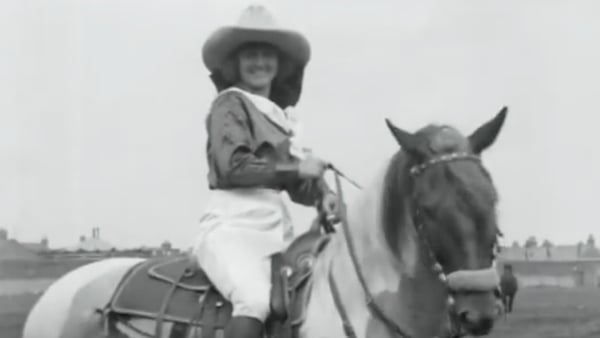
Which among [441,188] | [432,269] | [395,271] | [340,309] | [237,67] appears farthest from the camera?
[237,67]

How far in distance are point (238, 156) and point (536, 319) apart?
2219cm

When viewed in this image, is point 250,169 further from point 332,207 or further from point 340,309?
point 340,309

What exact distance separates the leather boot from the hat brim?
1817 millimetres

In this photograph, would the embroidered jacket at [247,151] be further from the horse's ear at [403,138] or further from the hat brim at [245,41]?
the horse's ear at [403,138]

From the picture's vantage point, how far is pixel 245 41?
714 centimetres

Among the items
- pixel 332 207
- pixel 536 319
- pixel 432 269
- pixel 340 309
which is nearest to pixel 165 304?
pixel 332 207

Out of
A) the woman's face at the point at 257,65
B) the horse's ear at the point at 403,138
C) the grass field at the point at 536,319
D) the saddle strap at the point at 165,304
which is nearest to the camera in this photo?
Result: the horse's ear at the point at 403,138

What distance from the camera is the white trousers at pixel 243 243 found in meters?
6.20

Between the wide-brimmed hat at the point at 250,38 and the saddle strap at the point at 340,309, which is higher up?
the wide-brimmed hat at the point at 250,38

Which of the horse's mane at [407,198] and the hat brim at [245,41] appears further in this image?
the hat brim at [245,41]

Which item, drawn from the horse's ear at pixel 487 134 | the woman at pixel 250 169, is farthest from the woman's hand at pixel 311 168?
the horse's ear at pixel 487 134

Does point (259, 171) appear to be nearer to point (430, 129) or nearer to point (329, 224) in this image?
point (329, 224)

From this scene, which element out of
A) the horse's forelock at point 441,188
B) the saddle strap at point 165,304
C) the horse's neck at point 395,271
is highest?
the horse's forelock at point 441,188

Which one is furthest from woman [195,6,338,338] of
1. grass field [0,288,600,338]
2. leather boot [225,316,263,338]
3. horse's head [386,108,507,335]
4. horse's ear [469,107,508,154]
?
grass field [0,288,600,338]
